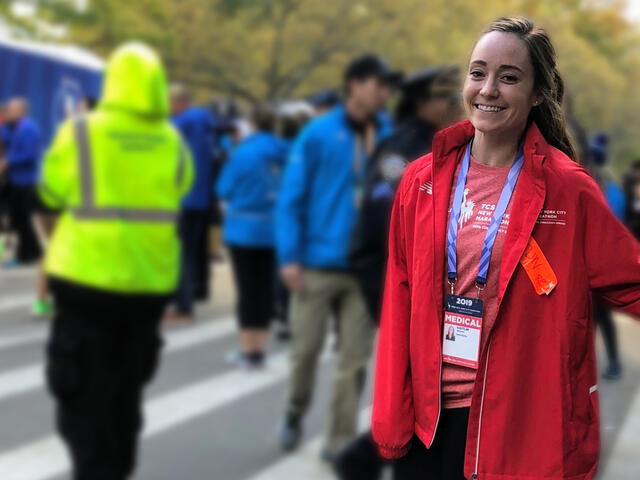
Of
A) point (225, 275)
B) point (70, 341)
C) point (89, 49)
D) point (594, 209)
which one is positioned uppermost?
point (89, 49)

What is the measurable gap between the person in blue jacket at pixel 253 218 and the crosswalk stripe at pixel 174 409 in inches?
15.4

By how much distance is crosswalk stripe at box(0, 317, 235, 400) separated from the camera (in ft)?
24.0

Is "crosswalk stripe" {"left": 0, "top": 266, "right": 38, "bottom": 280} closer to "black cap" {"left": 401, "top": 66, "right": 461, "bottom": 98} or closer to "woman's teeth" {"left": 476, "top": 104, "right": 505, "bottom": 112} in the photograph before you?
"black cap" {"left": 401, "top": 66, "right": 461, "bottom": 98}

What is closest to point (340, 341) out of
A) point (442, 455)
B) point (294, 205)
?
point (294, 205)

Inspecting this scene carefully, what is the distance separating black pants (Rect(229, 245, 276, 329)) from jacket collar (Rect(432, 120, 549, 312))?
5.56 metres

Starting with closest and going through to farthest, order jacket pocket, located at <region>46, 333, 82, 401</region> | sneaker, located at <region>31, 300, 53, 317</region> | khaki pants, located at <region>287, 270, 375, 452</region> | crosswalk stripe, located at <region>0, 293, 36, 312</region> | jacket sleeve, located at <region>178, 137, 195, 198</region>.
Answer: jacket pocket, located at <region>46, 333, 82, 401</region> → jacket sleeve, located at <region>178, 137, 195, 198</region> → khaki pants, located at <region>287, 270, 375, 452</region> → sneaker, located at <region>31, 300, 53, 317</region> → crosswalk stripe, located at <region>0, 293, 36, 312</region>

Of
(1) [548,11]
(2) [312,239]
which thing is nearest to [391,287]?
(2) [312,239]

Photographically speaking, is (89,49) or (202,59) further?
(202,59)

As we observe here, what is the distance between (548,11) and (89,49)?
31393mm

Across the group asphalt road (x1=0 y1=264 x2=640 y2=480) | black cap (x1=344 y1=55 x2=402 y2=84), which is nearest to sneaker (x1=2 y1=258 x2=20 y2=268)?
asphalt road (x1=0 y1=264 x2=640 y2=480)

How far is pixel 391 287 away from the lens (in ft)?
8.87

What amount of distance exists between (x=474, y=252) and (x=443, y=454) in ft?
1.63

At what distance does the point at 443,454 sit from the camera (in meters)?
2.63

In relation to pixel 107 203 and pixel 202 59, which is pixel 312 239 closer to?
pixel 107 203
